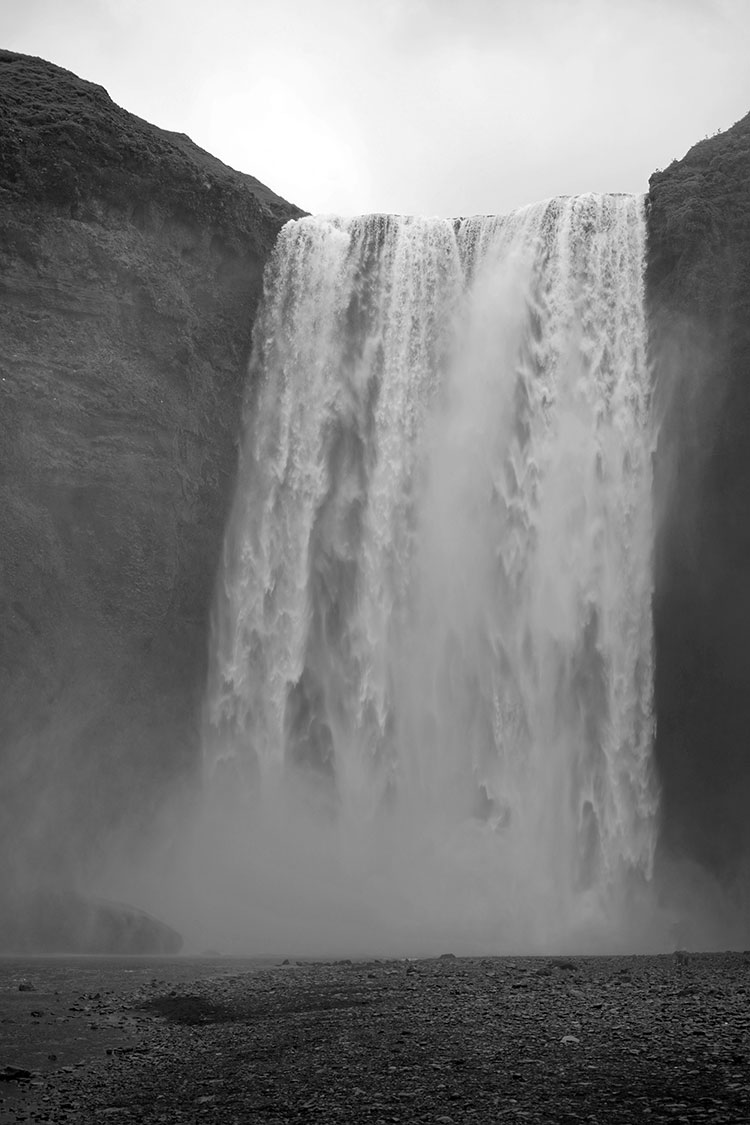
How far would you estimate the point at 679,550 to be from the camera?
3064 cm

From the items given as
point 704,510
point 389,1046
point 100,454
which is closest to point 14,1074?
point 389,1046

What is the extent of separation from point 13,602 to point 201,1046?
17713mm

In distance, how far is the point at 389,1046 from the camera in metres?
12.6

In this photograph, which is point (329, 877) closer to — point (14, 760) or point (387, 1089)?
point (14, 760)

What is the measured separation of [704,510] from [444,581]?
7242mm

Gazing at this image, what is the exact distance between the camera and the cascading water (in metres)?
29.4

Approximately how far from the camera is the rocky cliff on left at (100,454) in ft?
96.7

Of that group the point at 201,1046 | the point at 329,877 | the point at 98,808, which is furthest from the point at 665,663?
the point at 201,1046

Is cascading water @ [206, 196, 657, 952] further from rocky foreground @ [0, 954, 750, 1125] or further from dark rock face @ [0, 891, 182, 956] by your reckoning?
rocky foreground @ [0, 954, 750, 1125]

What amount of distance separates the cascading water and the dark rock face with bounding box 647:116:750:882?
0.70m

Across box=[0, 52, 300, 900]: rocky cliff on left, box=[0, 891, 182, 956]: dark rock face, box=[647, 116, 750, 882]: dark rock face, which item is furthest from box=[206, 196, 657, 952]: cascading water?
box=[0, 891, 182, 956]: dark rock face

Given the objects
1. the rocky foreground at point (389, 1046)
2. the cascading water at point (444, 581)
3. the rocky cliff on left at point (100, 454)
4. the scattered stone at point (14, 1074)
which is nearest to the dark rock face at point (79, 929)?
the rocky cliff on left at point (100, 454)

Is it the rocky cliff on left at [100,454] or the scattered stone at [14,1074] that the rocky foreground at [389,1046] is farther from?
the rocky cliff on left at [100,454]

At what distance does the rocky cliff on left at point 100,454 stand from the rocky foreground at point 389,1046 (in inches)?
429
